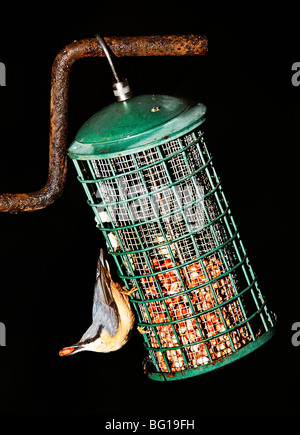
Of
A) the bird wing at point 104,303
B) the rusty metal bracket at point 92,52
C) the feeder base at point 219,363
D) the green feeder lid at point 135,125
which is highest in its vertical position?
the rusty metal bracket at point 92,52

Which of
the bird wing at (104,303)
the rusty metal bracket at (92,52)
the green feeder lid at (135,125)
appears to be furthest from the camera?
the bird wing at (104,303)

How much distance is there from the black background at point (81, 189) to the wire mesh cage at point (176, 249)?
0.98 meters

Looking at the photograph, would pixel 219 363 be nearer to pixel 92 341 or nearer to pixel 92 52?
pixel 92 341

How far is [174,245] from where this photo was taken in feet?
9.24

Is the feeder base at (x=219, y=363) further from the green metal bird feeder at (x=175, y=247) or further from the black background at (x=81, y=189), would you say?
the black background at (x=81, y=189)

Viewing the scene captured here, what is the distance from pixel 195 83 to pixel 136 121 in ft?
4.69

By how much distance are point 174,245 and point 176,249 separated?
0.03 metres

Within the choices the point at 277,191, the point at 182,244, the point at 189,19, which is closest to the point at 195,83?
the point at 189,19

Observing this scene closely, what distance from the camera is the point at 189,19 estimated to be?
3.56m

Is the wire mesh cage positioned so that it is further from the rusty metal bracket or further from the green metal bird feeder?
the rusty metal bracket

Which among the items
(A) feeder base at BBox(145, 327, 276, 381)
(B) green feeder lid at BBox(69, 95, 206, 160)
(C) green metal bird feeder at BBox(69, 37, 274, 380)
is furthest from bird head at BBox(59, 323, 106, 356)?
(B) green feeder lid at BBox(69, 95, 206, 160)

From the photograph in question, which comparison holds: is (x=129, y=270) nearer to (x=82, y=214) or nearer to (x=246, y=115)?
(x=82, y=214)

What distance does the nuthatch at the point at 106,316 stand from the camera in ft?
9.20

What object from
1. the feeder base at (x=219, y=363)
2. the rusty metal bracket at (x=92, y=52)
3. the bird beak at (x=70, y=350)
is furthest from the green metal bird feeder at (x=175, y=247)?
the bird beak at (x=70, y=350)
